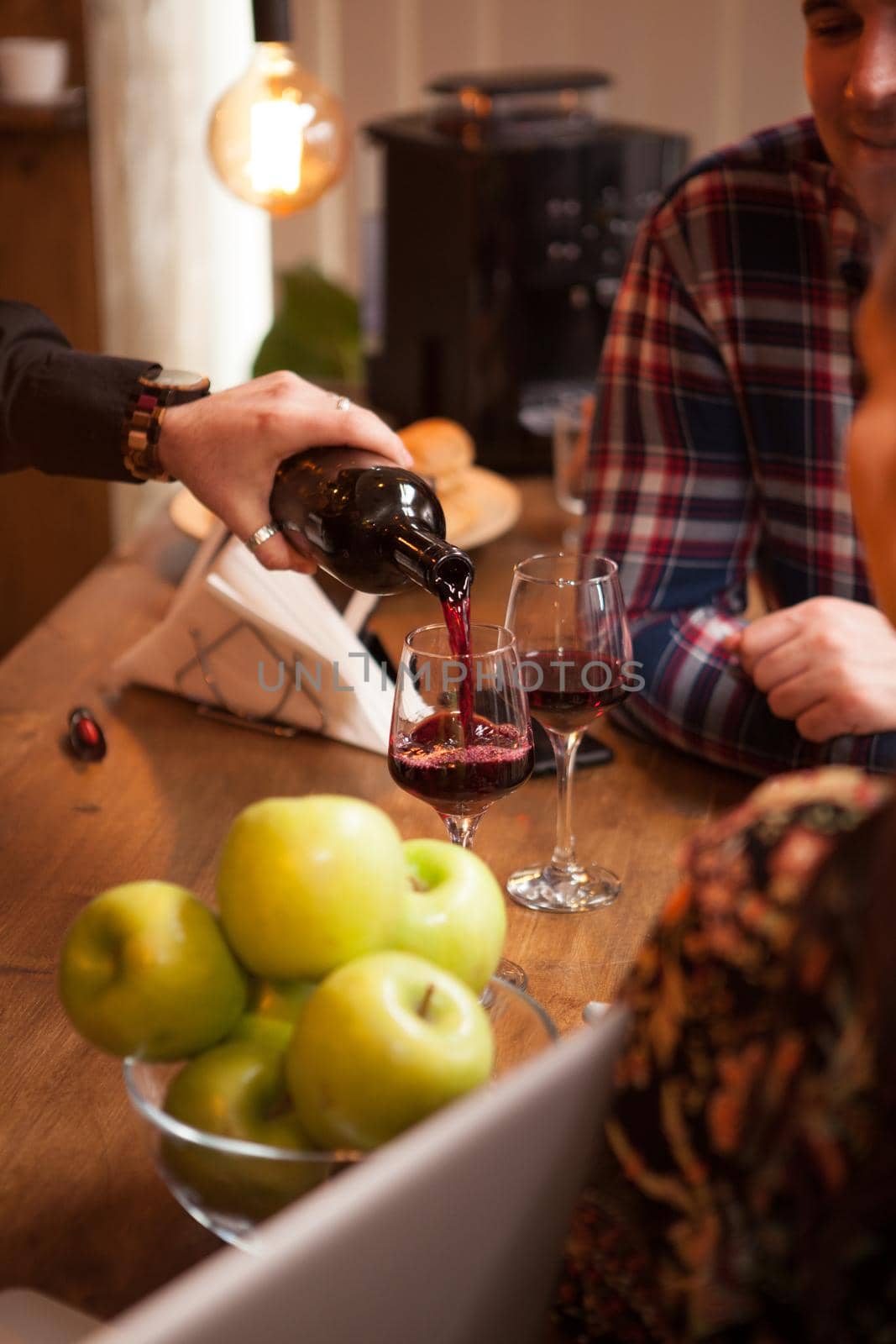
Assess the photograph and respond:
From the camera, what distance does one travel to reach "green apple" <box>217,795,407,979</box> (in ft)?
2.00

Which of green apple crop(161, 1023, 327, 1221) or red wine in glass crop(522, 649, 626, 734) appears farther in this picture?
red wine in glass crop(522, 649, 626, 734)

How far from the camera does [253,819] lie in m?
0.63

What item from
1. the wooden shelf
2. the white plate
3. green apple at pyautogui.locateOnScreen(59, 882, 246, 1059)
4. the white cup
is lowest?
the white plate

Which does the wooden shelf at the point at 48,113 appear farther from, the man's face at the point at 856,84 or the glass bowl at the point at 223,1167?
the glass bowl at the point at 223,1167

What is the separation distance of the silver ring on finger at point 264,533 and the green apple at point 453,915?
0.53m

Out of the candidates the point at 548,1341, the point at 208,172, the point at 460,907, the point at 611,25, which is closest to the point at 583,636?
the point at 460,907

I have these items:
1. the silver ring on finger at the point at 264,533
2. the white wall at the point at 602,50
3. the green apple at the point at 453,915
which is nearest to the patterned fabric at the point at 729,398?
the silver ring on finger at the point at 264,533

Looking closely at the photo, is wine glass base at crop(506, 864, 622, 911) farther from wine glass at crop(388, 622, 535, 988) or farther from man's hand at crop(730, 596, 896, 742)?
man's hand at crop(730, 596, 896, 742)

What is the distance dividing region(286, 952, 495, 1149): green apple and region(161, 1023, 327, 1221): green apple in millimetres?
21

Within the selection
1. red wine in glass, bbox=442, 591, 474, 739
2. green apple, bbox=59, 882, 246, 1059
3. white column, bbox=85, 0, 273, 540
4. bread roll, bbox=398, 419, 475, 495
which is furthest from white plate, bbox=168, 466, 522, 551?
green apple, bbox=59, 882, 246, 1059

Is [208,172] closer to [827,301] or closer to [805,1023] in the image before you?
[827,301]

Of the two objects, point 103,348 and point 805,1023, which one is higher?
point 805,1023

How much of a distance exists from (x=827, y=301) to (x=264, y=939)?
1136 mm

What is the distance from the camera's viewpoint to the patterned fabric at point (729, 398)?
1.49 m
